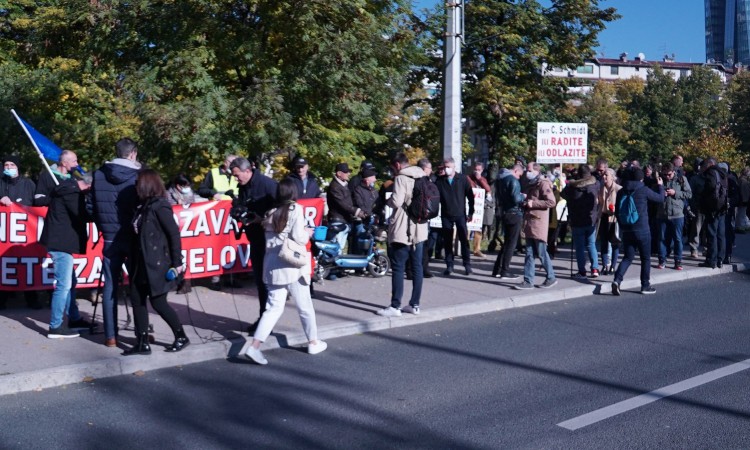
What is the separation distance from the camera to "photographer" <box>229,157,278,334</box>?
8.69 metres

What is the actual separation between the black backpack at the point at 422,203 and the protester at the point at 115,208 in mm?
3368

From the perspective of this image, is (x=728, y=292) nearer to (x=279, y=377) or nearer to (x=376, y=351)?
(x=376, y=351)

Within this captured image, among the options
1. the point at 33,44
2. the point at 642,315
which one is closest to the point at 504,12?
the point at 33,44

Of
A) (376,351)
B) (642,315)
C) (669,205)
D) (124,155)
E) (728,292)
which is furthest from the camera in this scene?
(669,205)

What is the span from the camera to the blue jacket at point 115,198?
7.79 metres

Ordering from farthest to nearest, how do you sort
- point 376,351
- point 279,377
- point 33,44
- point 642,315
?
1. point 33,44
2. point 642,315
3. point 376,351
4. point 279,377

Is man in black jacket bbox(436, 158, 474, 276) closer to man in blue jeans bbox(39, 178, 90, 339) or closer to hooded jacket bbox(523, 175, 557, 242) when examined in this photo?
hooded jacket bbox(523, 175, 557, 242)

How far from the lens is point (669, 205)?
15234 millimetres

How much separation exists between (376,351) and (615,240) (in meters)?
6.72

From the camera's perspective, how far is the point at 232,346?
8.18 metres

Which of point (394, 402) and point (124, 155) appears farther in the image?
point (124, 155)

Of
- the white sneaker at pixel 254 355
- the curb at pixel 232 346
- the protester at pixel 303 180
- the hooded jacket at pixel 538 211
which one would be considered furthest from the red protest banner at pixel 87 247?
the hooded jacket at pixel 538 211

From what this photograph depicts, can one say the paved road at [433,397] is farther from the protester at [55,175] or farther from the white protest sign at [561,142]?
the white protest sign at [561,142]

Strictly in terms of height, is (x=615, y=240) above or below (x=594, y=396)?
above
